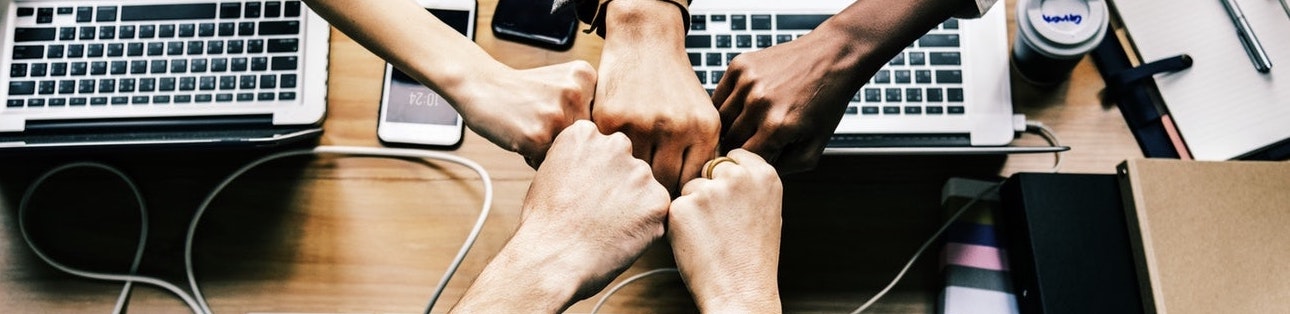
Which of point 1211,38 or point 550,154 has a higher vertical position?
point 1211,38

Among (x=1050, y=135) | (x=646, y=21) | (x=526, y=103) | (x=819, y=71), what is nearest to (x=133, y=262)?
(x=526, y=103)

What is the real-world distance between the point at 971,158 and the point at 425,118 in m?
0.52

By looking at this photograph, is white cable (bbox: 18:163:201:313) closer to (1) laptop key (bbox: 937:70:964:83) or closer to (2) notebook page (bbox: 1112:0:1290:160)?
(1) laptop key (bbox: 937:70:964:83)

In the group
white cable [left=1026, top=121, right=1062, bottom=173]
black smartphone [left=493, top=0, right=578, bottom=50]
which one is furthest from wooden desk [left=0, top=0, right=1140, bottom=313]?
black smartphone [left=493, top=0, right=578, bottom=50]

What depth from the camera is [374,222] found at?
32.9 inches

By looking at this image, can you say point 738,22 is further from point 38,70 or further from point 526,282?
point 38,70

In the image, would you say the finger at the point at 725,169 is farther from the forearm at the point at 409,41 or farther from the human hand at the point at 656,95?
the forearm at the point at 409,41

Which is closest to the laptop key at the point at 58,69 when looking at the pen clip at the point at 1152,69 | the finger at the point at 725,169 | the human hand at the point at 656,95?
the human hand at the point at 656,95

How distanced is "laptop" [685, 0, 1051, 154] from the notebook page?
15 centimetres

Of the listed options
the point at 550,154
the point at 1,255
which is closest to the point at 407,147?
the point at 550,154

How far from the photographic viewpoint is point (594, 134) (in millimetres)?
692

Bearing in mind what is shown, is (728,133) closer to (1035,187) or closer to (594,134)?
(594,134)

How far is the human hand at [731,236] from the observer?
0.65 m

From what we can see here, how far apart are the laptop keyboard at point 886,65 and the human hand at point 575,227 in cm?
→ 15
